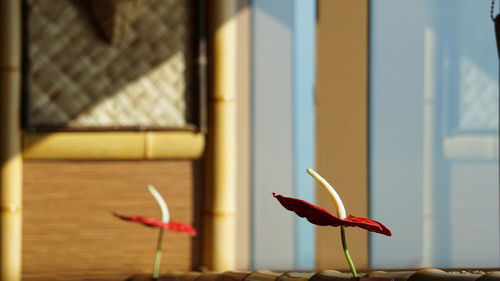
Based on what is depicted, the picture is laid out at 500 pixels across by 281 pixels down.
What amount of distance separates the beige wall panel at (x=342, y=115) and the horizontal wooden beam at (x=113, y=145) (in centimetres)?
69

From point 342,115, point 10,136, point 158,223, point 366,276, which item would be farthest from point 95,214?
point 366,276

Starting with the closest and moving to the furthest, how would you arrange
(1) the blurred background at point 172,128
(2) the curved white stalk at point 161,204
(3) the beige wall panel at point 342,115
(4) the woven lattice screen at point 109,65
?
(2) the curved white stalk at point 161,204
(3) the beige wall panel at point 342,115
(1) the blurred background at point 172,128
(4) the woven lattice screen at point 109,65

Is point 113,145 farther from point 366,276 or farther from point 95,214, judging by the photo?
point 366,276

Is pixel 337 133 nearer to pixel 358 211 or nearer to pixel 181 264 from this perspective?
pixel 358 211

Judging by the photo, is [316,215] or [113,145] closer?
[316,215]

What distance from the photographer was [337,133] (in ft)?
11.5

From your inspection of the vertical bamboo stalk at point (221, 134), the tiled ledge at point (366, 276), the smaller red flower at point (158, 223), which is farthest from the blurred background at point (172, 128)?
the tiled ledge at point (366, 276)

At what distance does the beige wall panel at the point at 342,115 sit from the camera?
3.36 meters

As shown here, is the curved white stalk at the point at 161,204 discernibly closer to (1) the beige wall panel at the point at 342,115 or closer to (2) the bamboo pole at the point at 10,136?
(1) the beige wall panel at the point at 342,115

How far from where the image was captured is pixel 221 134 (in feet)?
12.6

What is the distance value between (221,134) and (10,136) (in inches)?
39.9

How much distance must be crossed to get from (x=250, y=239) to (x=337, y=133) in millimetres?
750

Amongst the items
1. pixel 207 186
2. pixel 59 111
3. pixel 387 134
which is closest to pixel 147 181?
pixel 207 186

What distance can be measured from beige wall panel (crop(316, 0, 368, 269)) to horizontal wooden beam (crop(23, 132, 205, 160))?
691 mm
